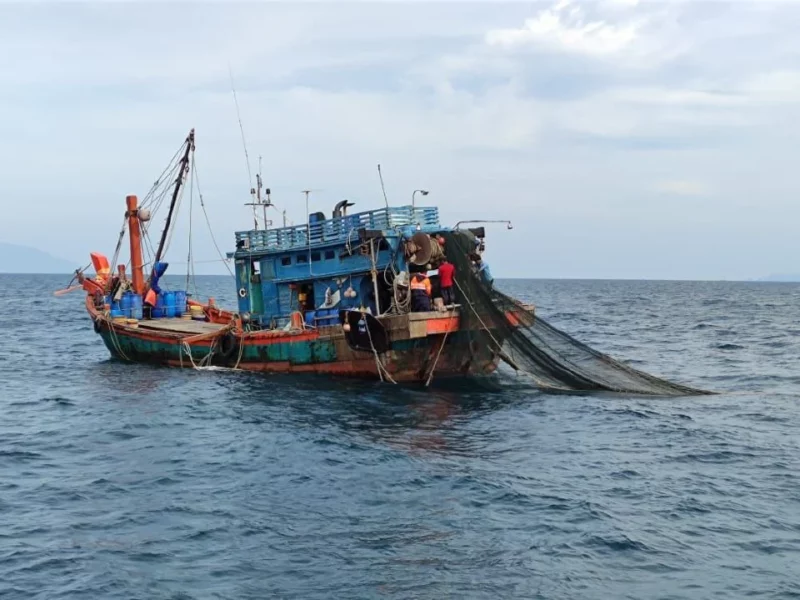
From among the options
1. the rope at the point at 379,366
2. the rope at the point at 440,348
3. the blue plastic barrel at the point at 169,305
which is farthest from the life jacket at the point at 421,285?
the blue plastic barrel at the point at 169,305

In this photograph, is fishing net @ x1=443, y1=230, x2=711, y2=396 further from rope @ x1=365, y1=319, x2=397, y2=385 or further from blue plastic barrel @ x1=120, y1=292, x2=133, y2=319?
blue plastic barrel @ x1=120, y1=292, x2=133, y2=319

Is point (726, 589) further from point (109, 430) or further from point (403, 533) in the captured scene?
point (109, 430)

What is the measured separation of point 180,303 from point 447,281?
13.4 meters

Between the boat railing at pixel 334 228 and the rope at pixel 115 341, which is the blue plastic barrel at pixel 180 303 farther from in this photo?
the boat railing at pixel 334 228

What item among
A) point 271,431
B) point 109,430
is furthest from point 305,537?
point 109,430

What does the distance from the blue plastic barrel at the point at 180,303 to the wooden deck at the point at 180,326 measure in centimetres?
67

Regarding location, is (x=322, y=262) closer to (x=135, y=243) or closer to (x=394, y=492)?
(x=135, y=243)

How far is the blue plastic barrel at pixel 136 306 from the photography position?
30031 millimetres

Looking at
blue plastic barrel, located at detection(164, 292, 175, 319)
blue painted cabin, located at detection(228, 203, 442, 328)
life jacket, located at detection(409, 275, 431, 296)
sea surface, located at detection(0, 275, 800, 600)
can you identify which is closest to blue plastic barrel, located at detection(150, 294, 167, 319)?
blue plastic barrel, located at detection(164, 292, 175, 319)

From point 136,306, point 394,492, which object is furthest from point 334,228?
point 394,492

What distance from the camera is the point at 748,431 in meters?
17.4

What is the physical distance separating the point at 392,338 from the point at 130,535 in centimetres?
1132

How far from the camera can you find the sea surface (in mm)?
10133

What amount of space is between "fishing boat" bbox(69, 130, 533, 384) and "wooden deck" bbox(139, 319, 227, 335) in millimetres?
66
